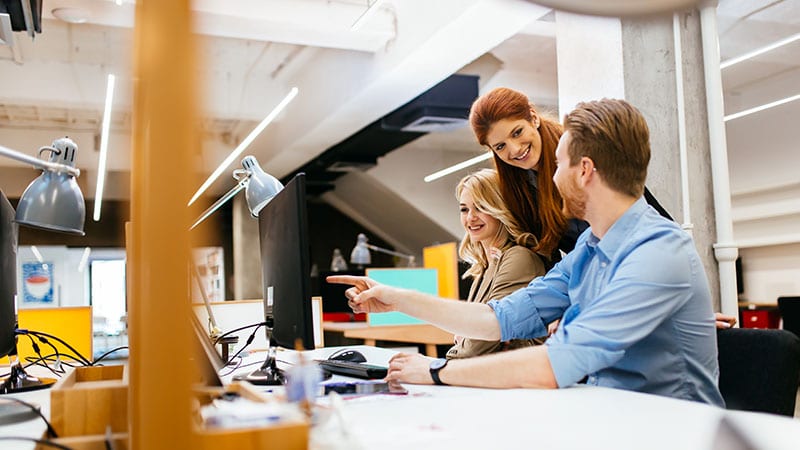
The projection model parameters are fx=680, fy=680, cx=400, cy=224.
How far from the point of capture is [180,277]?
53cm

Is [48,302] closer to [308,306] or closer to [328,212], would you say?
[328,212]

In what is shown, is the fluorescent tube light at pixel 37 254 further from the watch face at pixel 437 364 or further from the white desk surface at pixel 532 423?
the watch face at pixel 437 364

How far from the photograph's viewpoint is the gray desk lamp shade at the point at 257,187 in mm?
2061

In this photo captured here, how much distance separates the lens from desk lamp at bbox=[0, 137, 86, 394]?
172cm

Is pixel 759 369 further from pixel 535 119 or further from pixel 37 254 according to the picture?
pixel 37 254

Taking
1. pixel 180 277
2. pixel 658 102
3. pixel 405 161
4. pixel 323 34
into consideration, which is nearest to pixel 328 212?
pixel 405 161

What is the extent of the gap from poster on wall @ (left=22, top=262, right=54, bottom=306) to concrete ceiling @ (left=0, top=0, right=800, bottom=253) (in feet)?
9.09

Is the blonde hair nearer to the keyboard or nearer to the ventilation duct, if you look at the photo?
the keyboard

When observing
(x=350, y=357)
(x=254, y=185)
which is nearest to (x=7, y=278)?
(x=254, y=185)

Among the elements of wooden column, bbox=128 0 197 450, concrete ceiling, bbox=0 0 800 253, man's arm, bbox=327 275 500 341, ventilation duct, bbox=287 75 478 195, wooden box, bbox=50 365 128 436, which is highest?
concrete ceiling, bbox=0 0 800 253

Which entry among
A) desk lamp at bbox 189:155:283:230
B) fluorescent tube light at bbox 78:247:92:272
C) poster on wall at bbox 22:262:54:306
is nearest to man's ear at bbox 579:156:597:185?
desk lamp at bbox 189:155:283:230

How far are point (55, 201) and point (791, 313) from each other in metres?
5.52

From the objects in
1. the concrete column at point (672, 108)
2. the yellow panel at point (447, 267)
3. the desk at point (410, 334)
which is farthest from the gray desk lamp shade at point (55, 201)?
the yellow panel at point (447, 267)

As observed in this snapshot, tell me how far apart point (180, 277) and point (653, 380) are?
1126 millimetres
